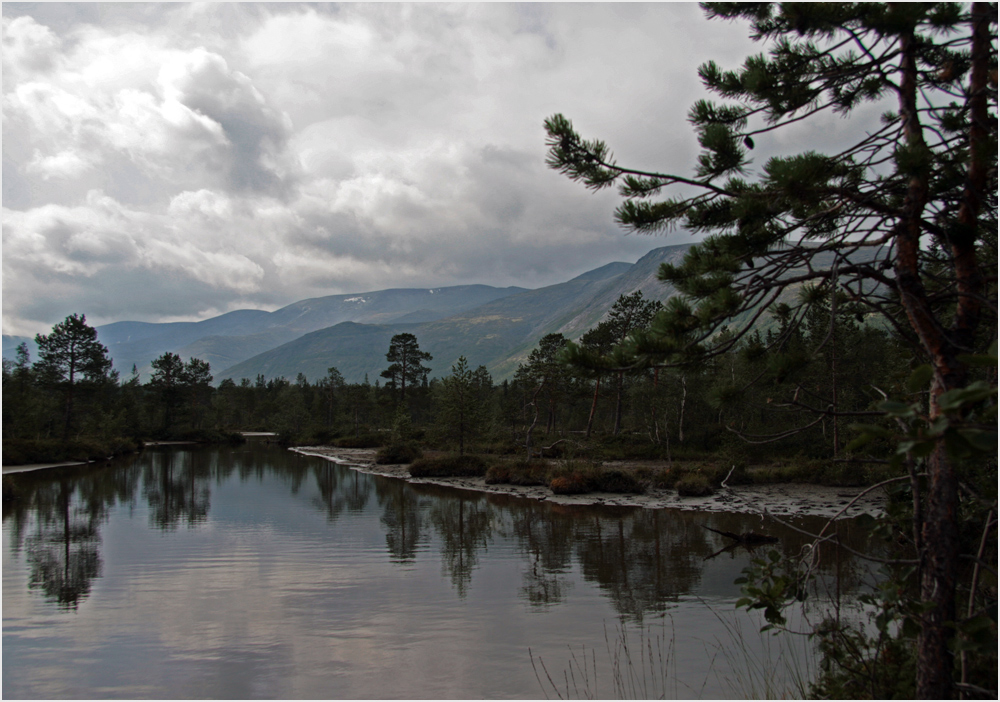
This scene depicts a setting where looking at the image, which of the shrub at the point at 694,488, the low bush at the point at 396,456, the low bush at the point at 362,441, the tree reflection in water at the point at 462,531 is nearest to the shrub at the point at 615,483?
the shrub at the point at 694,488

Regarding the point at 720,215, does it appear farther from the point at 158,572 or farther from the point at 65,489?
the point at 65,489

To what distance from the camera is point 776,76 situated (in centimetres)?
420

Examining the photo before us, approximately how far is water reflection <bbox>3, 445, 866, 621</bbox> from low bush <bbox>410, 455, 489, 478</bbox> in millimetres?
2366

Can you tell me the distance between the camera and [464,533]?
1900cm

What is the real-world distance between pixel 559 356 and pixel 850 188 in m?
2.24

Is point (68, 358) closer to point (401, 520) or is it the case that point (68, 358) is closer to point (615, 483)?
point (401, 520)

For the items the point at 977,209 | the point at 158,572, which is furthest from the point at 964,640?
the point at 158,572

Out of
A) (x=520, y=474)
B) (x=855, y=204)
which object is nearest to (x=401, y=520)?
(x=520, y=474)

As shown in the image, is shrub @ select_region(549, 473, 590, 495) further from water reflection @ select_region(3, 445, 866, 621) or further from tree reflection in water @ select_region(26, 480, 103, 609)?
tree reflection in water @ select_region(26, 480, 103, 609)

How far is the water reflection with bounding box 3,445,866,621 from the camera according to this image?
1295cm

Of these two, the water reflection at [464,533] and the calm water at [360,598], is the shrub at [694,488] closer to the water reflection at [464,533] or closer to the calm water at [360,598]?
the water reflection at [464,533]

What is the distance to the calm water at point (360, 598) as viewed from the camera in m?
8.38

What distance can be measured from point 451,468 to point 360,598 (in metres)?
24.2

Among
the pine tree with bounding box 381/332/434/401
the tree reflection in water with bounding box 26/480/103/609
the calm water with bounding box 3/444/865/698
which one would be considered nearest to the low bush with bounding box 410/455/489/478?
the calm water with bounding box 3/444/865/698
